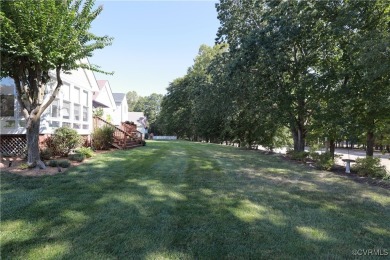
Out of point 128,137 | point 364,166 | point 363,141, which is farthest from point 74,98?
point 363,141

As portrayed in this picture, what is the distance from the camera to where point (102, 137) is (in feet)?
43.9

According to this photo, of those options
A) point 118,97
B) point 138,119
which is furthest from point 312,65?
point 138,119

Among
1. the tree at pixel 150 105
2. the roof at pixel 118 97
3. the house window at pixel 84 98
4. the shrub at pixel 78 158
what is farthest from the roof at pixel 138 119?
the shrub at pixel 78 158

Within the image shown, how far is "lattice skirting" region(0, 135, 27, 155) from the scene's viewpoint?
9.39 meters

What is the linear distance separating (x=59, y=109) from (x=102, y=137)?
261 centimetres

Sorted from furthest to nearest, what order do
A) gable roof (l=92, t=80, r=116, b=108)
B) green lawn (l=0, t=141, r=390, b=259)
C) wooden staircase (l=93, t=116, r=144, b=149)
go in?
gable roof (l=92, t=80, r=116, b=108)
wooden staircase (l=93, t=116, r=144, b=149)
green lawn (l=0, t=141, r=390, b=259)

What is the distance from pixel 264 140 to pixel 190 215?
63.5ft

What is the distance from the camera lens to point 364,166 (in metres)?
9.06

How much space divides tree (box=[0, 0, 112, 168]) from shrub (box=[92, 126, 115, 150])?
559 cm

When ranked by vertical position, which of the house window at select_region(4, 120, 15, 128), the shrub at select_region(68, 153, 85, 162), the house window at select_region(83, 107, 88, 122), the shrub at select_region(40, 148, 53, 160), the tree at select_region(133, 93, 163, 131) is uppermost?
the tree at select_region(133, 93, 163, 131)

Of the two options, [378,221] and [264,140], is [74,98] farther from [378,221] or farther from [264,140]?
[264,140]

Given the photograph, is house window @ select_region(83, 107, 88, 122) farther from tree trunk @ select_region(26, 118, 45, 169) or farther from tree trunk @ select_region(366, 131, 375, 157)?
tree trunk @ select_region(366, 131, 375, 157)

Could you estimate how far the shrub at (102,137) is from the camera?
13.3 meters

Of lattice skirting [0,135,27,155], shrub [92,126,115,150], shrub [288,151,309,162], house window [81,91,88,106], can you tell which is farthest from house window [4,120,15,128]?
shrub [288,151,309,162]
